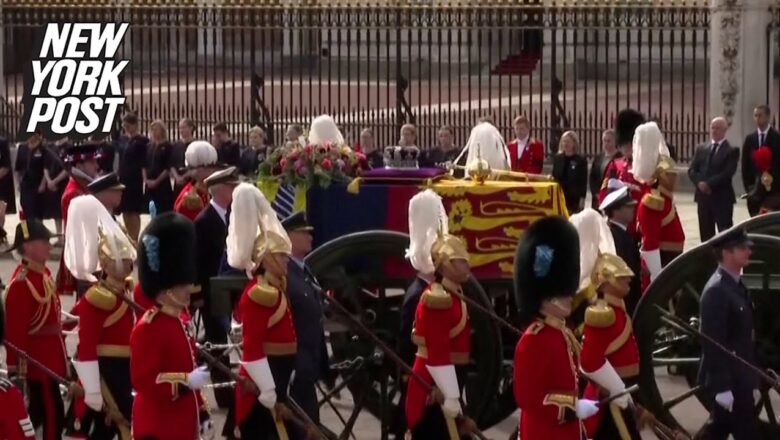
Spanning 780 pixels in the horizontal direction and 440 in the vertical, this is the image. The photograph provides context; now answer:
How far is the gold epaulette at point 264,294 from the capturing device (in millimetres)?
8859

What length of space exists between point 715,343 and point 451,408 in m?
1.20

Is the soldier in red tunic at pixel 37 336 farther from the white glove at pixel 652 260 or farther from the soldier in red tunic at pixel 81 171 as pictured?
the white glove at pixel 652 260

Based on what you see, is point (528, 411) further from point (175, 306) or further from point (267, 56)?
point (267, 56)

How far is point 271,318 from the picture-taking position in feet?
29.1

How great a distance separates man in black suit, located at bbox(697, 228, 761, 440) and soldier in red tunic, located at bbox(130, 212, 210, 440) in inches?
92.0

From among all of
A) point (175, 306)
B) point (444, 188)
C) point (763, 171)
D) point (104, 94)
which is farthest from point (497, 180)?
point (104, 94)

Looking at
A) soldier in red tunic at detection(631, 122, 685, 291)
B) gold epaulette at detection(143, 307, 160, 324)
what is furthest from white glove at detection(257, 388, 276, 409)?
soldier in red tunic at detection(631, 122, 685, 291)

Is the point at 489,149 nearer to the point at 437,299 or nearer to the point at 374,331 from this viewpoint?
the point at 374,331

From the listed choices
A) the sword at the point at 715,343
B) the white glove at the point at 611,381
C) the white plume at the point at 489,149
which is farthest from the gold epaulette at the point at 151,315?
the white plume at the point at 489,149

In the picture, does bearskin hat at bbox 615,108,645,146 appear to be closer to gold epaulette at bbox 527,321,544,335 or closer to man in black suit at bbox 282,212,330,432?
man in black suit at bbox 282,212,330,432

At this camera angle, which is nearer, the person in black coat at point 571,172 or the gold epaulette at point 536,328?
the gold epaulette at point 536,328

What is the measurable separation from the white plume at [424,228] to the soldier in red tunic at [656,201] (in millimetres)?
3377

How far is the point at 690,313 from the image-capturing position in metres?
10.2

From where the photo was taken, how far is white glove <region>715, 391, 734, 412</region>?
29.8 ft
